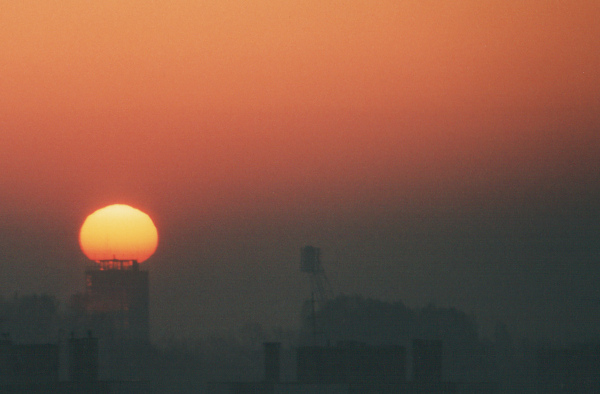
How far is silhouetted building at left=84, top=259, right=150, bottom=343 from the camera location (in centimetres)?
16562

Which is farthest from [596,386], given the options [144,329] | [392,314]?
[144,329]

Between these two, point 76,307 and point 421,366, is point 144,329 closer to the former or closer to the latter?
point 76,307

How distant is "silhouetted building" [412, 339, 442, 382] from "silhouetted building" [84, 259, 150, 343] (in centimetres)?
10279

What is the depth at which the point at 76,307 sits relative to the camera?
15300 cm

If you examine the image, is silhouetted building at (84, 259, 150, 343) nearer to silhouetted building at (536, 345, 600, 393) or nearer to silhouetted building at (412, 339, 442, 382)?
silhouetted building at (536, 345, 600, 393)

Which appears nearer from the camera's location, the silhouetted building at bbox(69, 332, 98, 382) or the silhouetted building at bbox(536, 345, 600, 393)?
the silhouetted building at bbox(69, 332, 98, 382)

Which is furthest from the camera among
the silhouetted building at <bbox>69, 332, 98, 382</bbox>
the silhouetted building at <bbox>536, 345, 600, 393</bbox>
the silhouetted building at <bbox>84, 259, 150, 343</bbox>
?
the silhouetted building at <bbox>84, 259, 150, 343</bbox>

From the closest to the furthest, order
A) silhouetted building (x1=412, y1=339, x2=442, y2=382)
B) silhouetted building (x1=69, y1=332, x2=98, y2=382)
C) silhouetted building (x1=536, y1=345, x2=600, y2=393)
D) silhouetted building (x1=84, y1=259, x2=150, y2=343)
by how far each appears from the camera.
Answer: silhouetted building (x1=69, y1=332, x2=98, y2=382) → silhouetted building (x1=412, y1=339, x2=442, y2=382) → silhouetted building (x1=536, y1=345, x2=600, y2=393) → silhouetted building (x1=84, y1=259, x2=150, y2=343)

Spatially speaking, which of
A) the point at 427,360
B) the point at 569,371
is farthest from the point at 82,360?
the point at 569,371

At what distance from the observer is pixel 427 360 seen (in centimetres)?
6669

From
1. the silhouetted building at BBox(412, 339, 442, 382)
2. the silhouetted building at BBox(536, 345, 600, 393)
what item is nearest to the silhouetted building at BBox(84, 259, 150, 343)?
the silhouetted building at BBox(536, 345, 600, 393)

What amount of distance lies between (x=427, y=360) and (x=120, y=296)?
372ft

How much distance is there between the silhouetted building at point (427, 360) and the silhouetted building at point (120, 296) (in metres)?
103

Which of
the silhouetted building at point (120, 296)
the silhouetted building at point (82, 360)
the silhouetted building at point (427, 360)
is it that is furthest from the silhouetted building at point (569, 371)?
the silhouetted building at point (120, 296)
